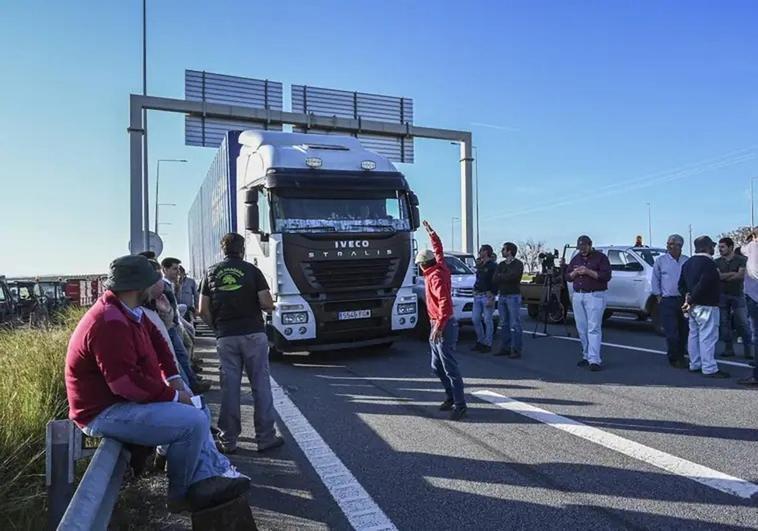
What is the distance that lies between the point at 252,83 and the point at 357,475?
17.5 metres

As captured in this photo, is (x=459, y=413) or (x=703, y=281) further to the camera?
(x=703, y=281)

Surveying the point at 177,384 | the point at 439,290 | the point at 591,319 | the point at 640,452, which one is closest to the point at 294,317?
the point at 439,290

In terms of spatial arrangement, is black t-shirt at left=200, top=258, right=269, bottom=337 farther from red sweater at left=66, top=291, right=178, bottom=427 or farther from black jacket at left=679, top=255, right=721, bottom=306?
black jacket at left=679, top=255, right=721, bottom=306

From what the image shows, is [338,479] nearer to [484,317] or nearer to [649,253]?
[484,317]

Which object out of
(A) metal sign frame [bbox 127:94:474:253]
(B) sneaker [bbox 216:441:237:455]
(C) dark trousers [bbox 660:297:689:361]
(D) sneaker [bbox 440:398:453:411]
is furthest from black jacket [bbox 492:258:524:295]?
(A) metal sign frame [bbox 127:94:474:253]

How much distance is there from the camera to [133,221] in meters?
17.1

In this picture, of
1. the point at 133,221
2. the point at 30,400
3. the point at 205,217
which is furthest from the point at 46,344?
the point at 133,221

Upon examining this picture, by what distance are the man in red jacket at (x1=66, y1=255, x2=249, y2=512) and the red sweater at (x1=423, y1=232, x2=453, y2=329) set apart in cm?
328

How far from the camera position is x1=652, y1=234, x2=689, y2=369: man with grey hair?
8.69 metres

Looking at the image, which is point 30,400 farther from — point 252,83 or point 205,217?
point 252,83

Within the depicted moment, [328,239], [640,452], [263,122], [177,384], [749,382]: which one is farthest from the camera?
[263,122]

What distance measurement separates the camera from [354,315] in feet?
32.1

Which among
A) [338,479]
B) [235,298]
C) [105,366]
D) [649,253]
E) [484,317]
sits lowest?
[338,479]

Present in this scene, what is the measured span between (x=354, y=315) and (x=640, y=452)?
5.62 meters
